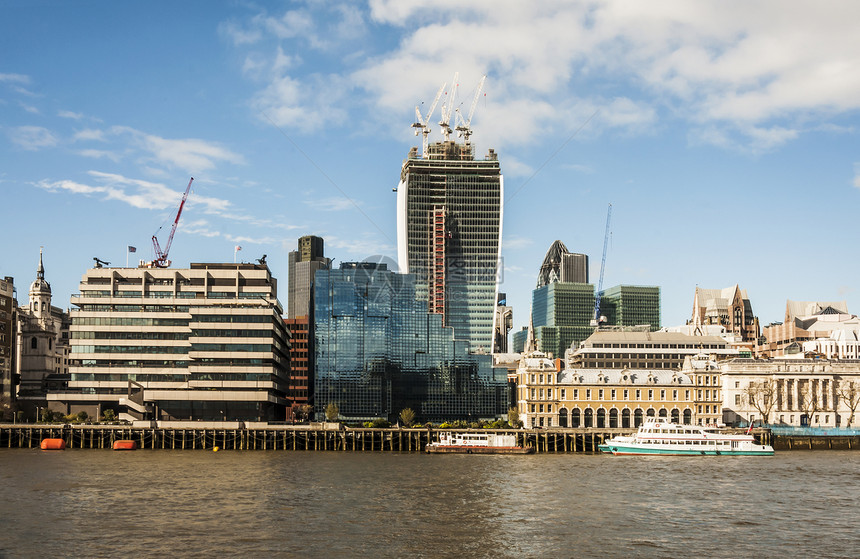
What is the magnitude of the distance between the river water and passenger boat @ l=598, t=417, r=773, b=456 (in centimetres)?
3046

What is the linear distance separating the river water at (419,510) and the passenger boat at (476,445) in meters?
37.3

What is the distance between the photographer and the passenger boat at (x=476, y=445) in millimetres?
177625

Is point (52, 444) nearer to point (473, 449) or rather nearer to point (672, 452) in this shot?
point (473, 449)

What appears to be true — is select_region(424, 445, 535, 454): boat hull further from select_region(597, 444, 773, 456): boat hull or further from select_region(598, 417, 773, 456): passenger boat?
select_region(597, 444, 773, 456): boat hull

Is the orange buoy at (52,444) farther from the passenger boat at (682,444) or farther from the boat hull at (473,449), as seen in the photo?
the passenger boat at (682,444)

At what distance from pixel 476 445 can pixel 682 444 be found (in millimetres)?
38384

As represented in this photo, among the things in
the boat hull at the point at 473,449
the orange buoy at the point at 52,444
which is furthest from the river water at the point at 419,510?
the boat hull at the point at 473,449

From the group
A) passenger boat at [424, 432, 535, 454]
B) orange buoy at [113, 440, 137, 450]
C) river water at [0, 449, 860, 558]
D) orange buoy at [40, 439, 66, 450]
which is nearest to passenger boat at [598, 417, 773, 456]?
passenger boat at [424, 432, 535, 454]

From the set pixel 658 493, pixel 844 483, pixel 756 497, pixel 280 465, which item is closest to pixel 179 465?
pixel 280 465

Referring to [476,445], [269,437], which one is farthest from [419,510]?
[269,437]

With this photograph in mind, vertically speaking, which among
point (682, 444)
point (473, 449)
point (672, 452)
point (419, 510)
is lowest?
point (473, 449)

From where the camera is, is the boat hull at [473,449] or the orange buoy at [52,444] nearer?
the orange buoy at [52,444]

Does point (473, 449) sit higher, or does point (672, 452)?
point (672, 452)

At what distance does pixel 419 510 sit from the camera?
85.8m
